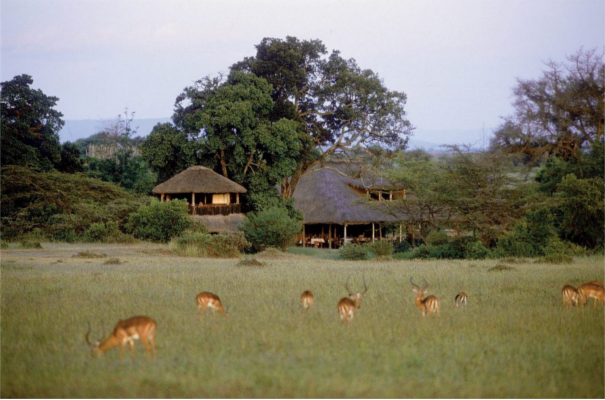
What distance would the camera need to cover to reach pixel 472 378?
7.12 metres

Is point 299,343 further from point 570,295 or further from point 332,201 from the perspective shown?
point 332,201

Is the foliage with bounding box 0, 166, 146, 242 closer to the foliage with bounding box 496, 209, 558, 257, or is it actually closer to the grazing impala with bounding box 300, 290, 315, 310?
the foliage with bounding box 496, 209, 558, 257

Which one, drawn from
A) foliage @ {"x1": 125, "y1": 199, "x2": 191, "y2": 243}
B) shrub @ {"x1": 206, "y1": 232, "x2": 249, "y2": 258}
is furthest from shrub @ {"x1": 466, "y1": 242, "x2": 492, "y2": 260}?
Answer: foliage @ {"x1": 125, "y1": 199, "x2": 191, "y2": 243}

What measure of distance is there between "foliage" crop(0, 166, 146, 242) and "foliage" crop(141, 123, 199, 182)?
254cm

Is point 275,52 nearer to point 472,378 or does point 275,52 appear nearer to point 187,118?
point 187,118

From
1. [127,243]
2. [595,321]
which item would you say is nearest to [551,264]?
[595,321]

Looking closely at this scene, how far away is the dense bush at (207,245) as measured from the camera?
2727 cm

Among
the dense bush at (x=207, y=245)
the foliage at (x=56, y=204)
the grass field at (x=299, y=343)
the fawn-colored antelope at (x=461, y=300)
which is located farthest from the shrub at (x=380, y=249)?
the fawn-colored antelope at (x=461, y=300)

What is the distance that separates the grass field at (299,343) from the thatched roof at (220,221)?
18914 millimetres

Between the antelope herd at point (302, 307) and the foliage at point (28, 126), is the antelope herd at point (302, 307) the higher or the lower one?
the lower one

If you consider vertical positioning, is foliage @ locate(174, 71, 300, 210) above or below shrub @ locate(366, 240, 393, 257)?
above

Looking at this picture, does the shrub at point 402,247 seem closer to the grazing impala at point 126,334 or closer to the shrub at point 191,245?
the shrub at point 191,245

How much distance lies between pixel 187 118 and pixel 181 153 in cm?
260

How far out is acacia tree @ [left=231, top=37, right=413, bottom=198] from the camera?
38.1 metres
